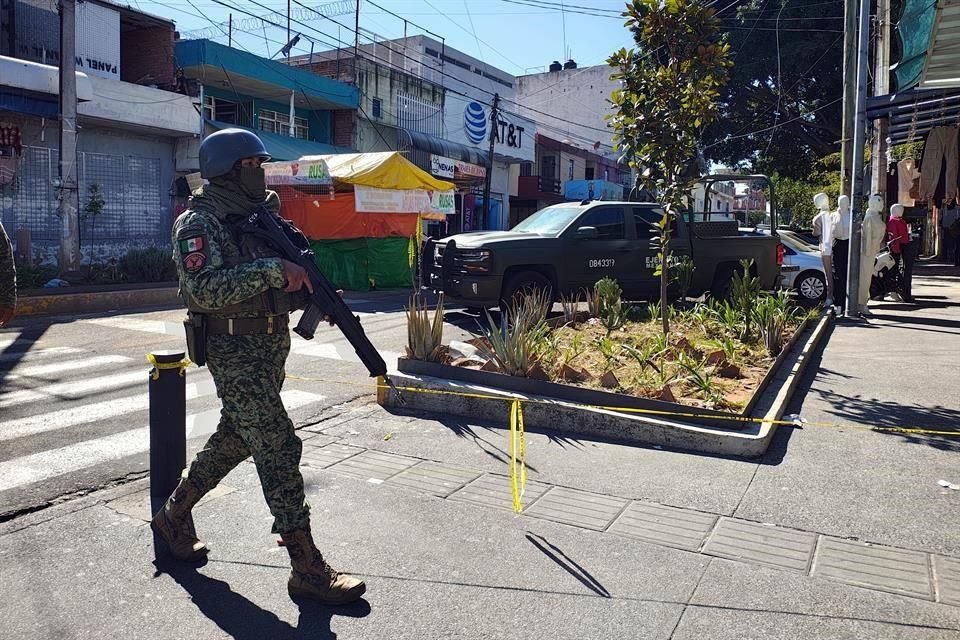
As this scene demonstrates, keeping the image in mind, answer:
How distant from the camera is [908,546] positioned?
3.79 metres

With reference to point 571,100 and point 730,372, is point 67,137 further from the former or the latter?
point 571,100

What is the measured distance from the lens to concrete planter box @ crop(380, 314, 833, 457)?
535 centimetres

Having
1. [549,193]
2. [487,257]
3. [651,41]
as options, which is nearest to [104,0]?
[487,257]

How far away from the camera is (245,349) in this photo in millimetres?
3283

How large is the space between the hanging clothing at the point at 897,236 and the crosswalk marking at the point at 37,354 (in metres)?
13.2

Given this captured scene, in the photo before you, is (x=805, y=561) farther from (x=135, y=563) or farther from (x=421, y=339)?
(x=421, y=339)

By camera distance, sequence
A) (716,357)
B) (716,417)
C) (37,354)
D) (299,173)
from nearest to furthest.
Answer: (716,417) → (716,357) → (37,354) → (299,173)

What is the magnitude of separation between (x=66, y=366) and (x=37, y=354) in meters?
0.98

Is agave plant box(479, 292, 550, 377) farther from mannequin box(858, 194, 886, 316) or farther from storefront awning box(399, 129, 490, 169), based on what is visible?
storefront awning box(399, 129, 490, 169)

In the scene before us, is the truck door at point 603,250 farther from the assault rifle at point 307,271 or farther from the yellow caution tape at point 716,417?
the assault rifle at point 307,271

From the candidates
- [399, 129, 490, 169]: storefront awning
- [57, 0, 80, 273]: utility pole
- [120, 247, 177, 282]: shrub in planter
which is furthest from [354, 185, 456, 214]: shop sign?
[399, 129, 490, 169]: storefront awning

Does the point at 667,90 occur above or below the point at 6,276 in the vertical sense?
above

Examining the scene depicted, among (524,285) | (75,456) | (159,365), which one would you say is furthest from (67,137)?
(159,365)

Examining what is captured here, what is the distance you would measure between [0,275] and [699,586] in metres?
3.34
